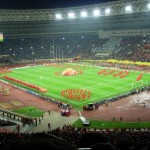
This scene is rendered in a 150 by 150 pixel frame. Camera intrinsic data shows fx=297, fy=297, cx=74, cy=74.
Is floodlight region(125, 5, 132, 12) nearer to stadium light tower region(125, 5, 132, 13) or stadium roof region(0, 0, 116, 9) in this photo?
stadium light tower region(125, 5, 132, 13)

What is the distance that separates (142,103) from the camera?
41594 millimetres

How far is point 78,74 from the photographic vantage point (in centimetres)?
6725

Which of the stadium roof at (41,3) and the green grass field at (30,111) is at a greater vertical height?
the stadium roof at (41,3)

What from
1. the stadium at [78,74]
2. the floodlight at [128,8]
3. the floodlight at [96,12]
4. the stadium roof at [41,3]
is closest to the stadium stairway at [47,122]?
the stadium at [78,74]

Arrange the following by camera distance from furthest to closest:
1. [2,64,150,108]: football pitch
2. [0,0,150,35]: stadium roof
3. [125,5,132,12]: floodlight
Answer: [0,0,150,35]: stadium roof → [125,5,132,12]: floodlight → [2,64,150,108]: football pitch

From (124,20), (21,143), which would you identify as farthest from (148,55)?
(21,143)

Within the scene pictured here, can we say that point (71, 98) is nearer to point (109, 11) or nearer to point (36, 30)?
point (109, 11)

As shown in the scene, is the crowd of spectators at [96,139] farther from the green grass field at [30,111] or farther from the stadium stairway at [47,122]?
the green grass field at [30,111]

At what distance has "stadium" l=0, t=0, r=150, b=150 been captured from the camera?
105ft

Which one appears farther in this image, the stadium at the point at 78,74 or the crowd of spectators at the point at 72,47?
the crowd of spectators at the point at 72,47

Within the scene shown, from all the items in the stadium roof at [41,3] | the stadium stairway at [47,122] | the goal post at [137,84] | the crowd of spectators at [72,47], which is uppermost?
the stadium roof at [41,3]

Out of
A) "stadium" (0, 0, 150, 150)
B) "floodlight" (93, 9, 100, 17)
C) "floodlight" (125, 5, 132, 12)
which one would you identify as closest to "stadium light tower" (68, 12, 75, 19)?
"stadium" (0, 0, 150, 150)

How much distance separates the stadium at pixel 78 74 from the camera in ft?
105

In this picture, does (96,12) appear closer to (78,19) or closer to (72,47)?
(78,19)
